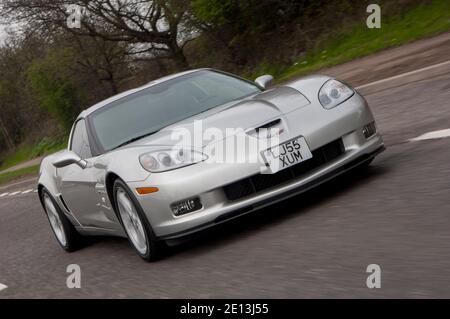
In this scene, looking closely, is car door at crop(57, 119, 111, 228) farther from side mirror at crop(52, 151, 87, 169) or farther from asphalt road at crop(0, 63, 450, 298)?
asphalt road at crop(0, 63, 450, 298)

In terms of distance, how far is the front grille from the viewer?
4918mm

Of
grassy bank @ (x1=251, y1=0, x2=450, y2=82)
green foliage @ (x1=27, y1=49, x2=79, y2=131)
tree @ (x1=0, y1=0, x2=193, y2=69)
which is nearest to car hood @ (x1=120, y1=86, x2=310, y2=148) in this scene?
grassy bank @ (x1=251, y1=0, x2=450, y2=82)

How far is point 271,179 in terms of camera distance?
4.96 m

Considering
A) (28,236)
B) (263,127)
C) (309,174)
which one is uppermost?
(263,127)

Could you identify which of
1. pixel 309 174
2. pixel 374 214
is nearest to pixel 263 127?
pixel 309 174

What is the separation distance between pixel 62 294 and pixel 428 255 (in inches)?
109

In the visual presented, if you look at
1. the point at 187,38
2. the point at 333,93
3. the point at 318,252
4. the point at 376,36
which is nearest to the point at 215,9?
the point at 187,38

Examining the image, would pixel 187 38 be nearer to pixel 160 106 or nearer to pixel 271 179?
pixel 160 106

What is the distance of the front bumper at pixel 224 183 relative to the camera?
4.85 meters

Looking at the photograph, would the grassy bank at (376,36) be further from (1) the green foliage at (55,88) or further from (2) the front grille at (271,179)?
(1) the green foliage at (55,88)

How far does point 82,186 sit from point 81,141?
0.58 meters

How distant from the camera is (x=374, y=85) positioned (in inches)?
472

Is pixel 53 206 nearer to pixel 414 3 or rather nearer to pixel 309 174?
pixel 309 174

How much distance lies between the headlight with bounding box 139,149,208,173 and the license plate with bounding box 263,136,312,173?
432 millimetres
